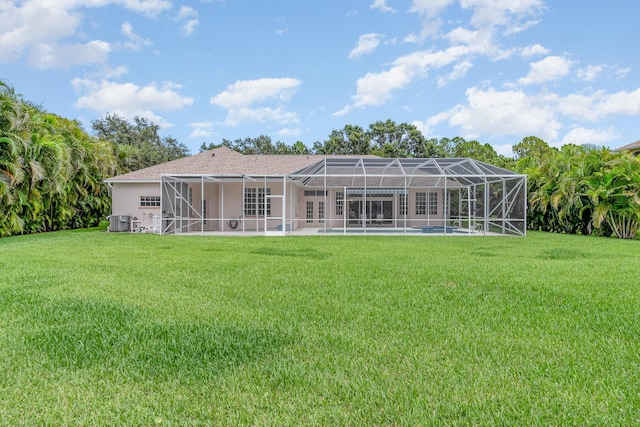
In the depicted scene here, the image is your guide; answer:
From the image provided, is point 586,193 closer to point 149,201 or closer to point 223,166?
point 223,166

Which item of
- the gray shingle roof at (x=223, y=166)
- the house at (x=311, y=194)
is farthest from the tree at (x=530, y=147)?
the gray shingle roof at (x=223, y=166)

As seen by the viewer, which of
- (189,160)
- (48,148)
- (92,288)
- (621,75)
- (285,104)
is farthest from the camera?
(285,104)

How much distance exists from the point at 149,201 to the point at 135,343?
64.6ft

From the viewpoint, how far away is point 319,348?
3.65 meters

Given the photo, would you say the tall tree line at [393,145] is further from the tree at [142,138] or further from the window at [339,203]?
the window at [339,203]

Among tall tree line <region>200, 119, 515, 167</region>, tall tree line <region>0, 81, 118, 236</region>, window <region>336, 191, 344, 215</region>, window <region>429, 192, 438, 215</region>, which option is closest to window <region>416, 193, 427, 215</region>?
window <region>429, 192, 438, 215</region>

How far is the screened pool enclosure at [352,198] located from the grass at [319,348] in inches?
437

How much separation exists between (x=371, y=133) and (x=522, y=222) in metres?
25.6

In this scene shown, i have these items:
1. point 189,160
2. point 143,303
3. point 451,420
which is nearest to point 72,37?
A: point 189,160

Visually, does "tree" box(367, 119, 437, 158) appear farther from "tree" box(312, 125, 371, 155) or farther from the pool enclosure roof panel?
the pool enclosure roof panel

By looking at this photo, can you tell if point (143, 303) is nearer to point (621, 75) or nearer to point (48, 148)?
point (48, 148)

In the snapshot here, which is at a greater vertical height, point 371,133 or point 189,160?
point 371,133

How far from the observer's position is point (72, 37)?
22922mm

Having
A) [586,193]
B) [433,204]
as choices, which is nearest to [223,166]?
[433,204]
